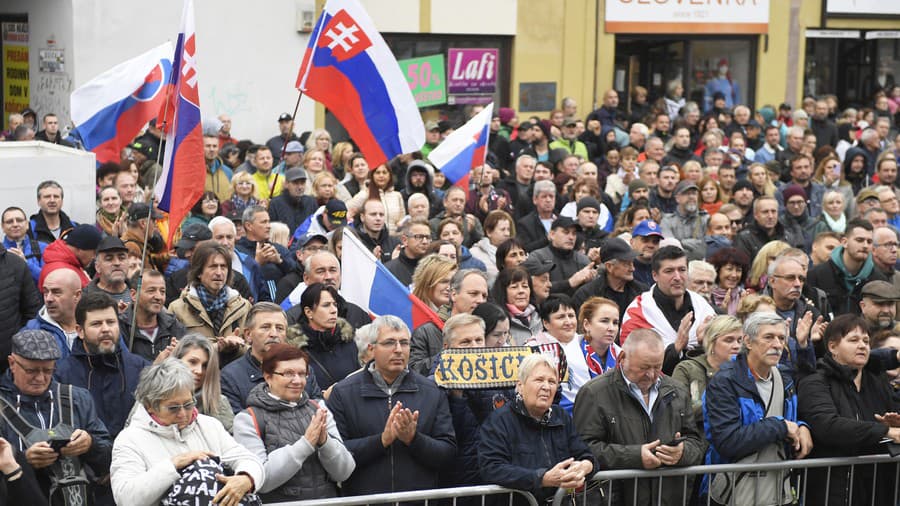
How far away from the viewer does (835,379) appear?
7457 millimetres

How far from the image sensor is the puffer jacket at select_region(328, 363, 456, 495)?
6531 millimetres

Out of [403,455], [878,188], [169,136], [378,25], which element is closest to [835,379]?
[403,455]

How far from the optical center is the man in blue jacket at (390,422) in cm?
651

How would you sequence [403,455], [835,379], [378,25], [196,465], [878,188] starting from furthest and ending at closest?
[378,25], [878,188], [835,379], [403,455], [196,465]

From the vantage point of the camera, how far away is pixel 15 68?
64.4 feet

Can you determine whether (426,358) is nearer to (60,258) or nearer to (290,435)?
(290,435)

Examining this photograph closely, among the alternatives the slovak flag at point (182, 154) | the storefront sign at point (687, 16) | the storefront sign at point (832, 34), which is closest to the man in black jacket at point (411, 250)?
the slovak flag at point (182, 154)

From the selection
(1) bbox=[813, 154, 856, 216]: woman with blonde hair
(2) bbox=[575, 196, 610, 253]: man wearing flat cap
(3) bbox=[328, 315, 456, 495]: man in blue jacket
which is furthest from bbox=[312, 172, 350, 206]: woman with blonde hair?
(3) bbox=[328, 315, 456, 495]: man in blue jacket

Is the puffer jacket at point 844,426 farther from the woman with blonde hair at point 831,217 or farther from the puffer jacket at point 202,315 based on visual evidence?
the woman with blonde hair at point 831,217

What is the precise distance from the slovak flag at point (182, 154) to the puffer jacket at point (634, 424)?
117 inches

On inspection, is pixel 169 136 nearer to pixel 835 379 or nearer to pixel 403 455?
pixel 403 455

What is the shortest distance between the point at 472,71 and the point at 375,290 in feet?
44.7

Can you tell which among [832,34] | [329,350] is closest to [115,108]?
[329,350]

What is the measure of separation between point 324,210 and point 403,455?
16.9 feet
